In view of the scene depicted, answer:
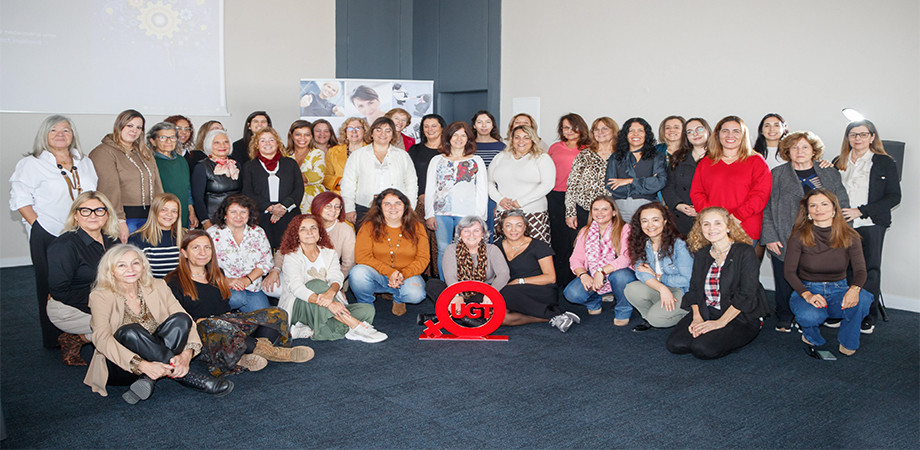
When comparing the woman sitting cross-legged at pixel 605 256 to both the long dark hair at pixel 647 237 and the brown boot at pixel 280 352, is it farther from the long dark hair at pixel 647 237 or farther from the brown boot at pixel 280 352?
the brown boot at pixel 280 352

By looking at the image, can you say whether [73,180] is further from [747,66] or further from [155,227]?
[747,66]

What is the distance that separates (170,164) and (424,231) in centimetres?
186

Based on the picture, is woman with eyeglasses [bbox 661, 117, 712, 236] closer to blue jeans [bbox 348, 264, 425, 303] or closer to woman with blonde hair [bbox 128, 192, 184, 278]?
blue jeans [bbox 348, 264, 425, 303]

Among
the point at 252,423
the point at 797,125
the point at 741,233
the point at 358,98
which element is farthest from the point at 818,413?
the point at 358,98

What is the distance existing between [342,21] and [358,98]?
1733 millimetres

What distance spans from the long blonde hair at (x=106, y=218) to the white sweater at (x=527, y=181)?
2.59m

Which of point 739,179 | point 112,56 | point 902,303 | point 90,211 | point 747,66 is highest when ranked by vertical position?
point 112,56

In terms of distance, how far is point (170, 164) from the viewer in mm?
4875

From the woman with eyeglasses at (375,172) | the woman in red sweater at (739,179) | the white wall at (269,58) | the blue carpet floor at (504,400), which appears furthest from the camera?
the white wall at (269,58)

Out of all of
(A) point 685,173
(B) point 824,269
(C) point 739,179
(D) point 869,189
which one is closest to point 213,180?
(A) point 685,173

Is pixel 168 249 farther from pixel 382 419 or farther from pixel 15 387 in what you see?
pixel 382 419

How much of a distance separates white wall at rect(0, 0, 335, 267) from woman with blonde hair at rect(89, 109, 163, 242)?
9.56ft

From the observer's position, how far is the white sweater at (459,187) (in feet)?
16.7

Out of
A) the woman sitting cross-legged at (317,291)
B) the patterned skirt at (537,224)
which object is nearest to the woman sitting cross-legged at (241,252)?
the woman sitting cross-legged at (317,291)
